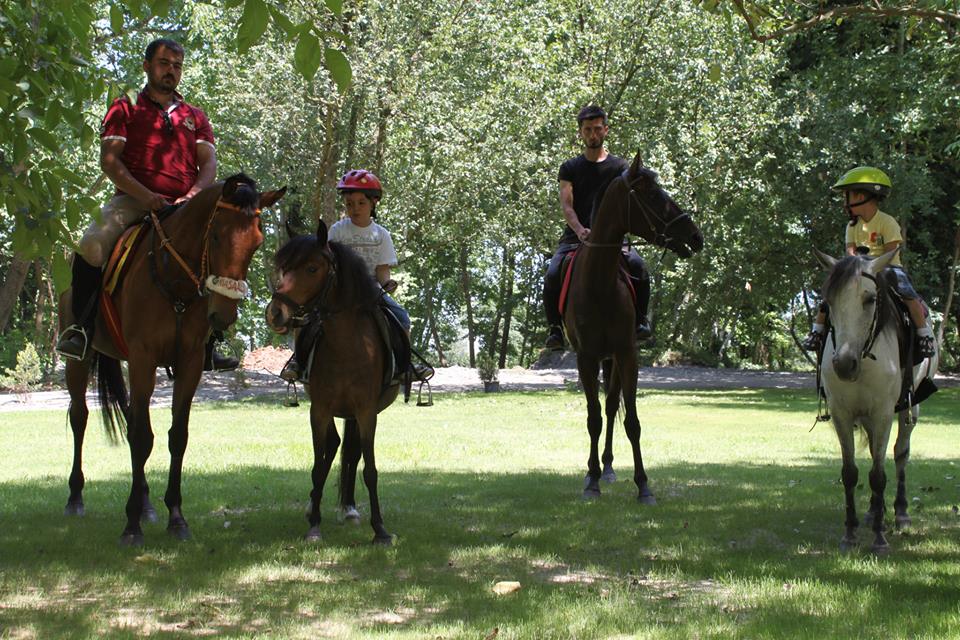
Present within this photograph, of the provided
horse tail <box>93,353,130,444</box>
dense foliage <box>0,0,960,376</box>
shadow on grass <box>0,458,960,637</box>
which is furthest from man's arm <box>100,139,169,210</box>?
dense foliage <box>0,0,960,376</box>

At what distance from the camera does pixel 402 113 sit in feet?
83.6

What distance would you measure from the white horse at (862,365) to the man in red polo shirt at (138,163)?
17.2 ft

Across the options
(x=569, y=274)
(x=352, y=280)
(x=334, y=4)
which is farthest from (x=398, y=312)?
(x=334, y=4)

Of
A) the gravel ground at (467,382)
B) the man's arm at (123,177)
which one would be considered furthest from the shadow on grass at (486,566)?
the gravel ground at (467,382)

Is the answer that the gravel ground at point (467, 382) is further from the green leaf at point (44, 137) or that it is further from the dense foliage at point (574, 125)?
the green leaf at point (44, 137)

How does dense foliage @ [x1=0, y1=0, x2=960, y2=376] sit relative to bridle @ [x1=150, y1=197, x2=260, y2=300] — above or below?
above

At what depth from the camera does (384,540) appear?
8031 millimetres

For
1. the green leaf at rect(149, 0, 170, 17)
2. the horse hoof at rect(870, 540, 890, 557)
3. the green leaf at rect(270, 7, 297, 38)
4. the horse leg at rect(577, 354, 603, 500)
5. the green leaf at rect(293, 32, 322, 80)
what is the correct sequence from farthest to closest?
the horse leg at rect(577, 354, 603, 500), the horse hoof at rect(870, 540, 890, 557), the green leaf at rect(149, 0, 170, 17), the green leaf at rect(270, 7, 297, 38), the green leaf at rect(293, 32, 322, 80)

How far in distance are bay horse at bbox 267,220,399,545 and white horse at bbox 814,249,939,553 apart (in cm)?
341

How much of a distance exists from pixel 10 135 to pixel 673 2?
26.9 meters

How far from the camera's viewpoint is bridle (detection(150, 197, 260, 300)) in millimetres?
7809

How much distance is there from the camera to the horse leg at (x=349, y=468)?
898 cm

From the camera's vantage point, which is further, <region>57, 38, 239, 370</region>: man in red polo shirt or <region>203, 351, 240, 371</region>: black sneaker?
<region>203, 351, 240, 371</region>: black sneaker

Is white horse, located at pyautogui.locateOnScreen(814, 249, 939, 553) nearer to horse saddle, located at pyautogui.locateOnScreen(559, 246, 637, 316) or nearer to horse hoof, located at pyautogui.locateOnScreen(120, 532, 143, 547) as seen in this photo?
horse saddle, located at pyautogui.locateOnScreen(559, 246, 637, 316)
